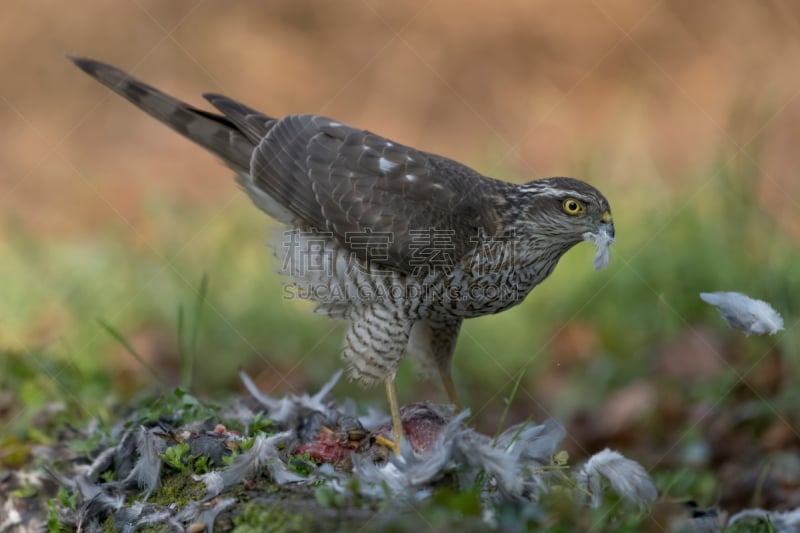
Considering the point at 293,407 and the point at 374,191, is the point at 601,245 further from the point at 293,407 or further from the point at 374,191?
the point at 293,407

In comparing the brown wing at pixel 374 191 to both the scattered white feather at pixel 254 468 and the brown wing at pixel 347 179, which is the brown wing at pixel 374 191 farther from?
the scattered white feather at pixel 254 468

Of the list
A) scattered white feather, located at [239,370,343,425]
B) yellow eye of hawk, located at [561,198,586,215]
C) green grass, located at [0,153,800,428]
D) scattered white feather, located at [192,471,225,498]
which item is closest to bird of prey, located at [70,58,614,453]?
yellow eye of hawk, located at [561,198,586,215]

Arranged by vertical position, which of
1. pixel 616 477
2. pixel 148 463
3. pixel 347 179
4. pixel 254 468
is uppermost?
pixel 347 179

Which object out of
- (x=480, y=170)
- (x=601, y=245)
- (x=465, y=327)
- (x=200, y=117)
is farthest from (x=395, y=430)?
(x=480, y=170)

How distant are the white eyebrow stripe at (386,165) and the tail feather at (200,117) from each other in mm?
757

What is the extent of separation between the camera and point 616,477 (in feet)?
11.0

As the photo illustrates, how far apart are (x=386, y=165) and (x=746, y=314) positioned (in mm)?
1955

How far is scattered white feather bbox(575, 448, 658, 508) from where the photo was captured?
3.32 metres

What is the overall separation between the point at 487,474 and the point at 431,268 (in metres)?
1.41

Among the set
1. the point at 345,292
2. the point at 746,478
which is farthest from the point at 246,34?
the point at 746,478

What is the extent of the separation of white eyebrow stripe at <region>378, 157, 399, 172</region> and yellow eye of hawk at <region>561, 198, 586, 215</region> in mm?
881

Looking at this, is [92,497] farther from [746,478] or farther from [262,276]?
[262,276]

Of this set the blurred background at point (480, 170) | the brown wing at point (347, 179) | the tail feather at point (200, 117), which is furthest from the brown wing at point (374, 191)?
the blurred background at point (480, 170)

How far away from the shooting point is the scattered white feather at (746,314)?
3.35 m
